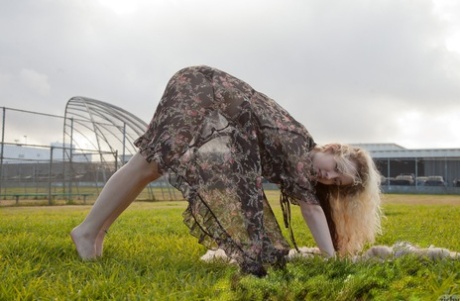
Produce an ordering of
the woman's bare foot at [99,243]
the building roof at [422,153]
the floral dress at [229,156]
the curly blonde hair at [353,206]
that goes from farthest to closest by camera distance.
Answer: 1. the building roof at [422,153]
2. the curly blonde hair at [353,206]
3. the woman's bare foot at [99,243]
4. the floral dress at [229,156]

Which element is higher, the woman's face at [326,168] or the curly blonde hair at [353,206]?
the woman's face at [326,168]

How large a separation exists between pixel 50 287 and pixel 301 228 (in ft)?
12.3

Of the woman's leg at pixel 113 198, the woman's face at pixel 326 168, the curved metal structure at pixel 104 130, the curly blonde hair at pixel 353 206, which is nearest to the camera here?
the woman's leg at pixel 113 198

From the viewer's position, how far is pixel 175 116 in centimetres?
300

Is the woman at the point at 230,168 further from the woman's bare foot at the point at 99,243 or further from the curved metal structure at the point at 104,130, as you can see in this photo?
the curved metal structure at the point at 104,130

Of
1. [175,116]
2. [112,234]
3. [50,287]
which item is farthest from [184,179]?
[112,234]

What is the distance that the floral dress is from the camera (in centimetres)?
287

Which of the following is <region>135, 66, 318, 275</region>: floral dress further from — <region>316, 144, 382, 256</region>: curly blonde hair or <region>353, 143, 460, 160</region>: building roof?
<region>353, 143, 460, 160</region>: building roof

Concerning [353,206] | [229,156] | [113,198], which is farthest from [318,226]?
[113,198]

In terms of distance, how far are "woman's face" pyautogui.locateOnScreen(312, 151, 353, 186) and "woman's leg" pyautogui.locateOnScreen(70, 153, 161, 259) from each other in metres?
1.04

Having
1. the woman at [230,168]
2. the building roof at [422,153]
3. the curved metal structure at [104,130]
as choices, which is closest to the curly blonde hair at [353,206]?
the woman at [230,168]

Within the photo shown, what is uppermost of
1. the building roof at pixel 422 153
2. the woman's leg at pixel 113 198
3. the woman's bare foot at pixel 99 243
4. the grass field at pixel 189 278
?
the building roof at pixel 422 153

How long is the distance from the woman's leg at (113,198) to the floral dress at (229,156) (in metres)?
0.09

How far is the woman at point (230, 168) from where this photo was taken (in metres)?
2.89
